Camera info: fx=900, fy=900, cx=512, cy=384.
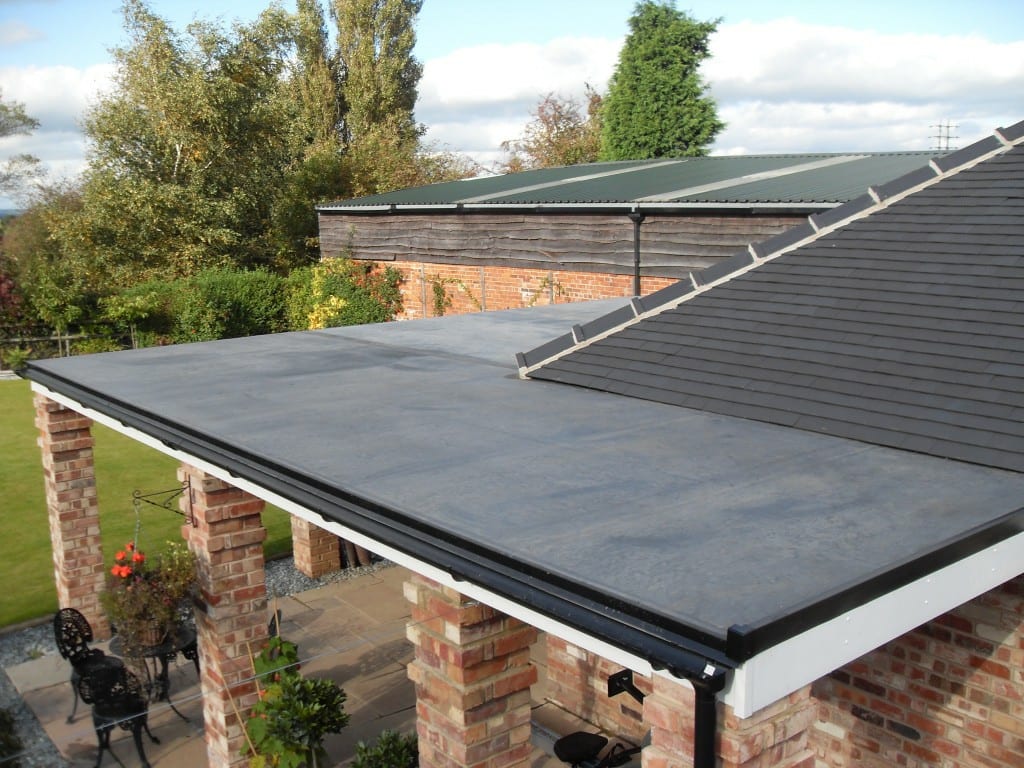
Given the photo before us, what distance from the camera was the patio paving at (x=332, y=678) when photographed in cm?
739

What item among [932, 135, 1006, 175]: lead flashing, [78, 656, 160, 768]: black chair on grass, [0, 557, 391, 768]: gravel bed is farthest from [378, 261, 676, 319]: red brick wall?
[78, 656, 160, 768]: black chair on grass

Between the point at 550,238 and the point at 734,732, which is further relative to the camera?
the point at 550,238

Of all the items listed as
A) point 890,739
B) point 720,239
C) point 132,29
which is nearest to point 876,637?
point 890,739

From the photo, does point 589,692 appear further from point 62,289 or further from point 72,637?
point 62,289

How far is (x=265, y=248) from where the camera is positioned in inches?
1169

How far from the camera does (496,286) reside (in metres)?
17.2

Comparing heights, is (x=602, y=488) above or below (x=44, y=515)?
above

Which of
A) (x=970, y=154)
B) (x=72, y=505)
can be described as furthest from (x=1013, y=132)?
(x=72, y=505)

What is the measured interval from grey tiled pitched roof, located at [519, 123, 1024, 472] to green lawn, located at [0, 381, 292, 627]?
7.13 m

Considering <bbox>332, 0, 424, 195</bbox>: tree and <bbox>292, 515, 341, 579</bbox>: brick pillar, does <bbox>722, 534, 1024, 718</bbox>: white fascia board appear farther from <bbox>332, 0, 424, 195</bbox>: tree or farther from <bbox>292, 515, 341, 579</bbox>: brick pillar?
<bbox>332, 0, 424, 195</bbox>: tree

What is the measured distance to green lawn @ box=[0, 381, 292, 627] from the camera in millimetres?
10758

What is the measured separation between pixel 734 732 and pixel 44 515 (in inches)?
491

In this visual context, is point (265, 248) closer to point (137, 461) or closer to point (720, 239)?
point (137, 461)

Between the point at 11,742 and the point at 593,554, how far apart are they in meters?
4.35
